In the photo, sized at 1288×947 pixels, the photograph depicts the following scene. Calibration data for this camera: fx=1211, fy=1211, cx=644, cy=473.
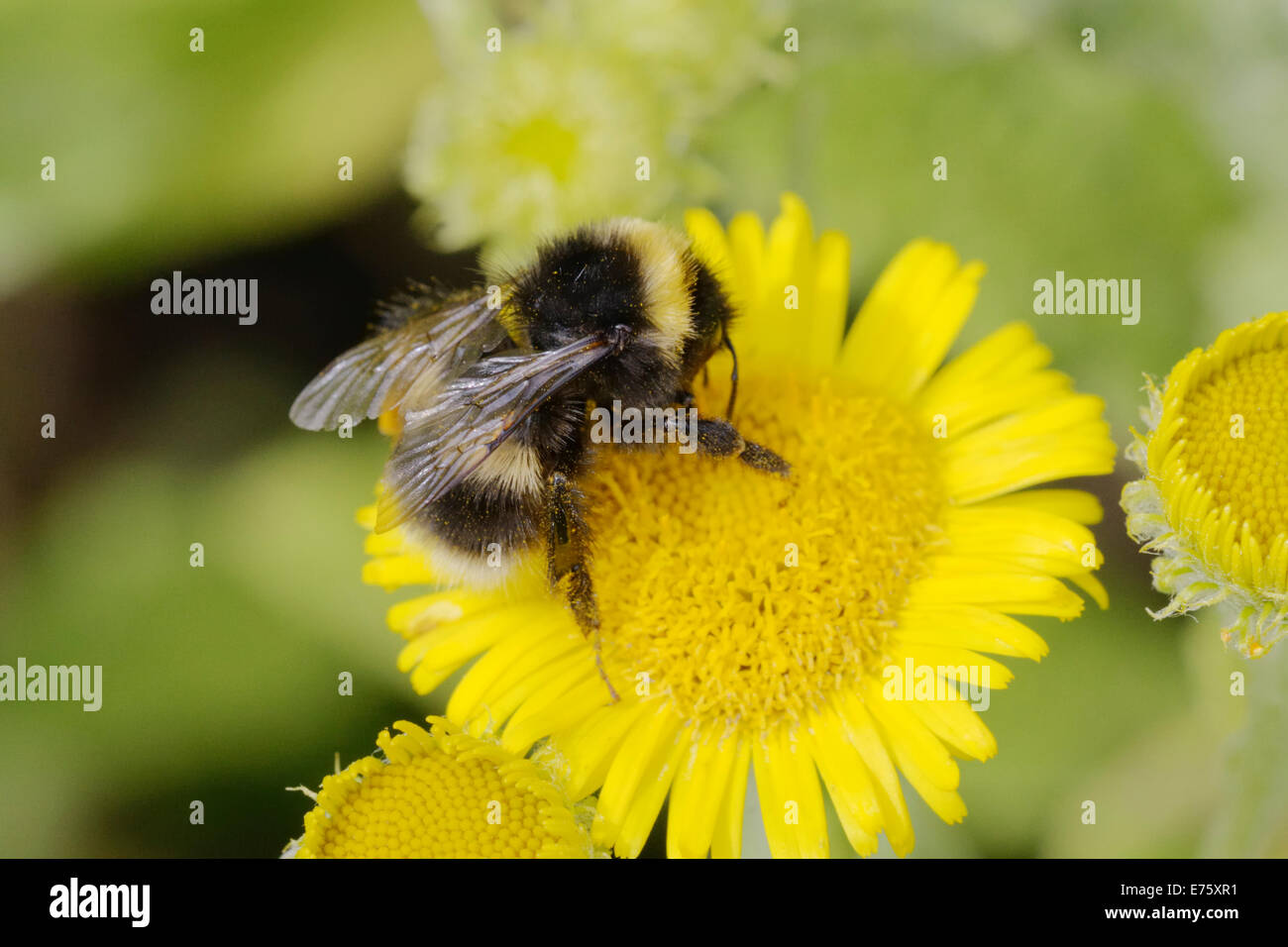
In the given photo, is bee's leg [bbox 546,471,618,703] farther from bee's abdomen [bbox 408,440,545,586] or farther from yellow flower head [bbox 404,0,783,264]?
yellow flower head [bbox 404,0,783,264]

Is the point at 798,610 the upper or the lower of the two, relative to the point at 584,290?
lower

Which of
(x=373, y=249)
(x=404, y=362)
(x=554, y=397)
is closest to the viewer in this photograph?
(x=554, y=397)

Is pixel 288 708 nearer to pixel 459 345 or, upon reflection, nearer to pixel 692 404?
pixel 459 345

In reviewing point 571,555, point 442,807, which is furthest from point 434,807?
point 571,555

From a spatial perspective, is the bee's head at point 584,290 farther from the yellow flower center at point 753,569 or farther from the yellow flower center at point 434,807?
the yellow flower center at point 434,807

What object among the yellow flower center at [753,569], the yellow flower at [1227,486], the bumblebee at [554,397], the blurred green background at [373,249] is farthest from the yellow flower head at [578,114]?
the yellow flower at [1227,486]

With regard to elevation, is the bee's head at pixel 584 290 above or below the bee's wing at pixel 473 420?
above

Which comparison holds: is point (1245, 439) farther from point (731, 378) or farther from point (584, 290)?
point (584, 290)

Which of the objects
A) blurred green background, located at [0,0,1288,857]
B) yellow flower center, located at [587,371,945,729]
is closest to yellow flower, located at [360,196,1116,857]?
yellow flower center, located at [587,371,945,729]
